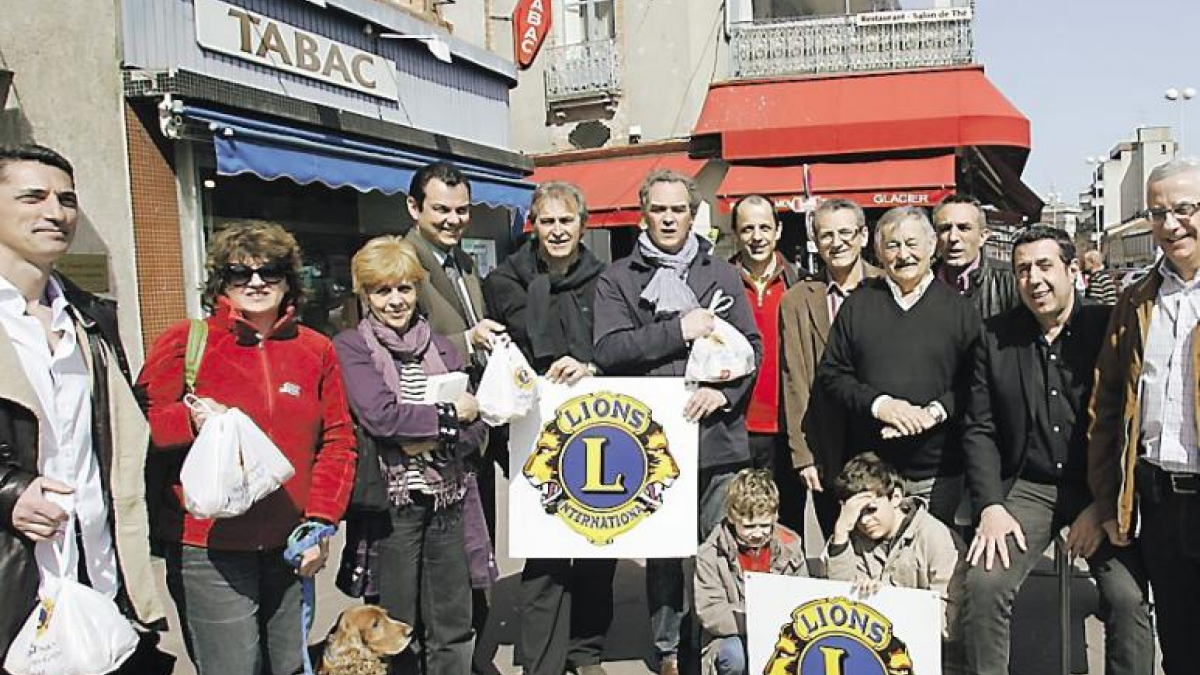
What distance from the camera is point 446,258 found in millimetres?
4434

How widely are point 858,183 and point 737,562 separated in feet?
41.9

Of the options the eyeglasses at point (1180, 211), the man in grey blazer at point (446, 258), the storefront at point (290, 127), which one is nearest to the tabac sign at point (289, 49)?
the storefront at point (290, 127)

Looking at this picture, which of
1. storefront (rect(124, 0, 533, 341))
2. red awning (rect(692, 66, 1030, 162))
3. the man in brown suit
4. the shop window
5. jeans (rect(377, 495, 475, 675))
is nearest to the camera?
jeans (rect(377, 495, 475, 675))

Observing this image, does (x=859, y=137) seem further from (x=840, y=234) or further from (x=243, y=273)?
(x=243, y=273)

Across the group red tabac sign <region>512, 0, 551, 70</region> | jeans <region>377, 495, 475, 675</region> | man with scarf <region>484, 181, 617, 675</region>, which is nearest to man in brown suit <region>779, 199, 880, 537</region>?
man with scarf <region>484, 181, 617, 675</region>

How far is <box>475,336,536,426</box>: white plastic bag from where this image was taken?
3.93m

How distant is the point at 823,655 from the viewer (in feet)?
12.3

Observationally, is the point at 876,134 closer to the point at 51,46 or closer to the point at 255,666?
the point at 51,46

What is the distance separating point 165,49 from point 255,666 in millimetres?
6494

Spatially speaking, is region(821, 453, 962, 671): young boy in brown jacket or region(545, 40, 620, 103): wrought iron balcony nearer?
region(821, 453, 962, 671): young boy in brown jacket

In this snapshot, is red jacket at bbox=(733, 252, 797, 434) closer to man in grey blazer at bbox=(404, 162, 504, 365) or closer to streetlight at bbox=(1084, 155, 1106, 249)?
man in grey blazer at bbox=(404, 162, 504, 365)

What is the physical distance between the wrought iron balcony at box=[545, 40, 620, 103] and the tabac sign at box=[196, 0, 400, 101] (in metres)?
7.98

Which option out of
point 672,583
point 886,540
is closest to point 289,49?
point 672,583

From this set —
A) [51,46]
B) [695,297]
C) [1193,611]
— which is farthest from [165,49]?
[1193,611]
